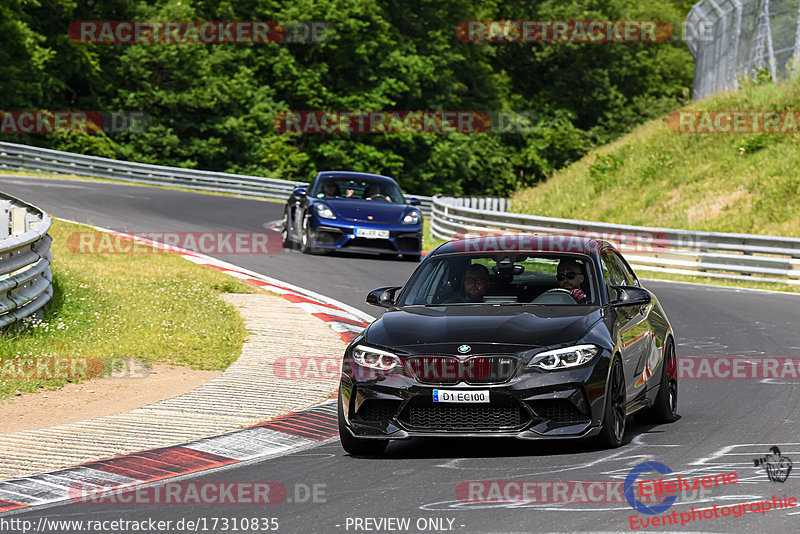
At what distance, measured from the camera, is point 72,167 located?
139 feet

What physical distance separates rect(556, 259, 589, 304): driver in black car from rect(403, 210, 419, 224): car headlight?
43.0 feet

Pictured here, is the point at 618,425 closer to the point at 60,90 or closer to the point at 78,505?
the point at 78,505

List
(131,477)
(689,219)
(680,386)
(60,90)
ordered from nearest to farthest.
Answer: (131,477)
(680,386)
(689,219)
(60,90)

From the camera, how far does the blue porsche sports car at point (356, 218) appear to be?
2172 centimetres

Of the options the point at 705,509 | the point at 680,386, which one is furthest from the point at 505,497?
the point at 680,386

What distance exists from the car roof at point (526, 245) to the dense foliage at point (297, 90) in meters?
40.7

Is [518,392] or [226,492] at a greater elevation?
[518,392]

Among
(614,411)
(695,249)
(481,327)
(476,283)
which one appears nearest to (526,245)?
(476,283)

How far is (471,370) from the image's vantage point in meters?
7.48

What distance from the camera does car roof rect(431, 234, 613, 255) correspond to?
29.4 feet

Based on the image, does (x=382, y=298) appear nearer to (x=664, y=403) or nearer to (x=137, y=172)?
(x=664, y=403)

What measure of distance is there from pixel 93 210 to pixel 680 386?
67.1 feet

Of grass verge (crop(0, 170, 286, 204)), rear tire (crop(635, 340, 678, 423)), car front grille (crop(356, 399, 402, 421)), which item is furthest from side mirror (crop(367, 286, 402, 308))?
grass verge (crop(0, 170, 286, 204))

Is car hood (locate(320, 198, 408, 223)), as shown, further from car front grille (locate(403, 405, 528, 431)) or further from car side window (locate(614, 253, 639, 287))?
car front grille (locate(403, 405, 528, 431))
